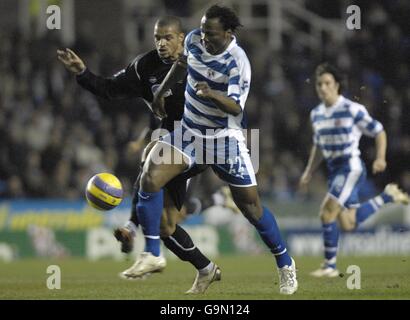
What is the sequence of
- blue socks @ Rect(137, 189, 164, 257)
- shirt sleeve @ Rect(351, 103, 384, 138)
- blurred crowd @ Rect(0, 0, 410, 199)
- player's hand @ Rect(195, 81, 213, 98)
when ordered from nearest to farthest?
1. player's hand @ Rect(195, 81, 213, 98)
2. blue socks @ Rect(137, 189, 164, 257)
3. shirt sleeve @ Rect(351, 103, 384, 138)
4. blurred crowd @ Rect(0, 0, 410, 199)

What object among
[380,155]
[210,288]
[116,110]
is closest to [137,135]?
[116,110]

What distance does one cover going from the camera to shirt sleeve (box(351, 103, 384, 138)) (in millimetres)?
12336

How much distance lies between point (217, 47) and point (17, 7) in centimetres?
1335

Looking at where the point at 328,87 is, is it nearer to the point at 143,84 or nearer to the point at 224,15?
the point at 143,84

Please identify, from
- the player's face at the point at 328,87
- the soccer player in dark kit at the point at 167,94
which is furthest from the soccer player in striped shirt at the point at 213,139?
the player's face at the point at 328,87

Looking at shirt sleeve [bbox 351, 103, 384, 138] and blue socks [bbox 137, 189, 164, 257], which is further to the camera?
shirt sleeve [bbox 351, 103, 384, 138]

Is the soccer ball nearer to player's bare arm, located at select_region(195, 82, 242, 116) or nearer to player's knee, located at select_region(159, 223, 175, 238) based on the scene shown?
player's knee, located at select_region(159, 223, 175, 238)

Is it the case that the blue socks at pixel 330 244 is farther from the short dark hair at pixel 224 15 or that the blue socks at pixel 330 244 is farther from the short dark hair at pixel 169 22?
the short dark hair at pixel 224 15

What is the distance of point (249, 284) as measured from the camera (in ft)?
34.8

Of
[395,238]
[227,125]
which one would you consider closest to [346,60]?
[395,238]

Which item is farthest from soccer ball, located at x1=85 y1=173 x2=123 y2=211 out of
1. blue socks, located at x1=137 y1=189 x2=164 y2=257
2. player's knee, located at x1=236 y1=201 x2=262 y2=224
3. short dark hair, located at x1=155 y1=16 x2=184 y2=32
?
short dark hair, located at x1=155 y1=16 x2=184 y2=32

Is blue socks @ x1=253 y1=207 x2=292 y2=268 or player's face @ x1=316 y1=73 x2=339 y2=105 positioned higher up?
player's face @ x1=316 y1=73 x2=339 y2=105

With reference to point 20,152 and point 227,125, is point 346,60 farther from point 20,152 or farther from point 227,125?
point 227,125

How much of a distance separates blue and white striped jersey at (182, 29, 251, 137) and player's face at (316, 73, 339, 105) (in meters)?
3.56
